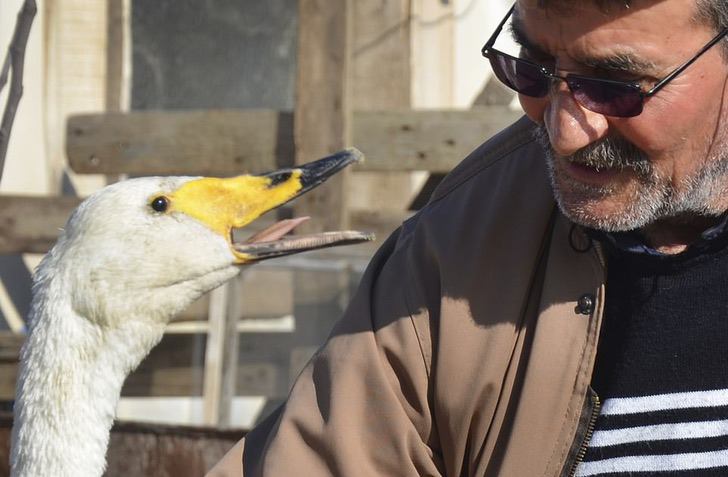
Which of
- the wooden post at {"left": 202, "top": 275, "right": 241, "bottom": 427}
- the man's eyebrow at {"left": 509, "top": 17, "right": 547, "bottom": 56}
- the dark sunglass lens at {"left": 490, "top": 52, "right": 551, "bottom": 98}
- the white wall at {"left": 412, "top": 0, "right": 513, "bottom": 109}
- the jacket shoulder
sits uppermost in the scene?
the white wall at {"left": 412, "top": 0, "right": 513, "bottom": 109}

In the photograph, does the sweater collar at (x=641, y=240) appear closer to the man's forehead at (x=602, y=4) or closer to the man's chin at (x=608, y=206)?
the man's chin at (x=608, y=206)

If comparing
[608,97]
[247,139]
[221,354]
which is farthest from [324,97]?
[608,97]

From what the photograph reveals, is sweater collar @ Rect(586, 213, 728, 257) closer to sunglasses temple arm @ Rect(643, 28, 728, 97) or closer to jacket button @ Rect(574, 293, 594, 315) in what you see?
jacket button @ Rect(574, 293, 594, 315)

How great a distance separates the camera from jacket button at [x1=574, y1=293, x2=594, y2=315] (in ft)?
7.80

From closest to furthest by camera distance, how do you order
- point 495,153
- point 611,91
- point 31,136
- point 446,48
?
point 611,91
point 495,153
point 31,136
point 446,48

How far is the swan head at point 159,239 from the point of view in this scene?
307 centimetres

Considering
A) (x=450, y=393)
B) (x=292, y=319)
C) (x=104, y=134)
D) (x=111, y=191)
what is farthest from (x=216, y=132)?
(x=450, y=393)

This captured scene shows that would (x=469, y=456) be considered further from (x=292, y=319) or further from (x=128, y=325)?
(x=292, y=319)

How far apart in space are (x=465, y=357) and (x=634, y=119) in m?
0.57

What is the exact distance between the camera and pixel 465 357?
245 centimetres

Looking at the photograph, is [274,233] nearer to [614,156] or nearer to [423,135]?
[614,156]

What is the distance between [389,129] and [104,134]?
1.39 meters

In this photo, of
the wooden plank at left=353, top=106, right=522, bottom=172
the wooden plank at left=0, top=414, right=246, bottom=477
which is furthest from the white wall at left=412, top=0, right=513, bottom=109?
the wooden plank at left=0, top=414, right=246, bottom=477

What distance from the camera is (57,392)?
3.09 meters
